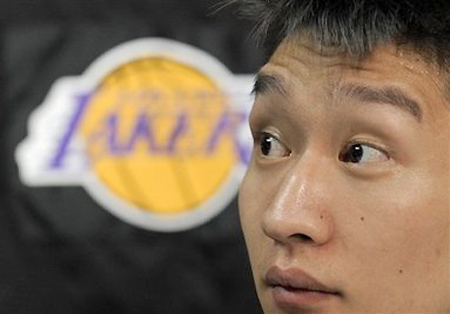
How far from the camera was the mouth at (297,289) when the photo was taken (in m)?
1.09

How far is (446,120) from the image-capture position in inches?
43.7

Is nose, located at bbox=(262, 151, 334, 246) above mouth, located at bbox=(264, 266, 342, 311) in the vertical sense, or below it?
above

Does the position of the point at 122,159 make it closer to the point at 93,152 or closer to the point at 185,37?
the point at 93,152

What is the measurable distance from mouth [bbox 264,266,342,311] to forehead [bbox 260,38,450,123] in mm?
173

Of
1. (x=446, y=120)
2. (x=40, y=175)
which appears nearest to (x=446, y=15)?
(x=446, y=120)

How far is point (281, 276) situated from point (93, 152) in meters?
0.60

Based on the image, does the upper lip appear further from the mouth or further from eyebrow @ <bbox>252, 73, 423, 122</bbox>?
eyebrow @ <bbox>252, 73, 423, 122</bbox>

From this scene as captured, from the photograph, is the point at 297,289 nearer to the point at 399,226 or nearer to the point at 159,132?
the point at 399,226

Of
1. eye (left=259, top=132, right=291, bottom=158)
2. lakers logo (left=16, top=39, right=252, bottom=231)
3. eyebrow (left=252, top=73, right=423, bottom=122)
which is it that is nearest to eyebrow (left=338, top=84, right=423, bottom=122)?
eyebrow (left=252, top=73, right=423, bottom=122)

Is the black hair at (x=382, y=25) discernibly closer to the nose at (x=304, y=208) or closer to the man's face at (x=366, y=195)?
the man's face at (x=366, y=195)

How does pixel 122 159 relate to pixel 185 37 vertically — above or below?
below

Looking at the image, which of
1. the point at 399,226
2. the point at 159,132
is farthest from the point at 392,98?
the point at 159,132

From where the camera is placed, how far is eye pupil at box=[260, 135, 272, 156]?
1.18 m

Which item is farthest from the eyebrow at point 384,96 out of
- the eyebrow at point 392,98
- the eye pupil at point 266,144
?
the eye pupil at point 266,144
